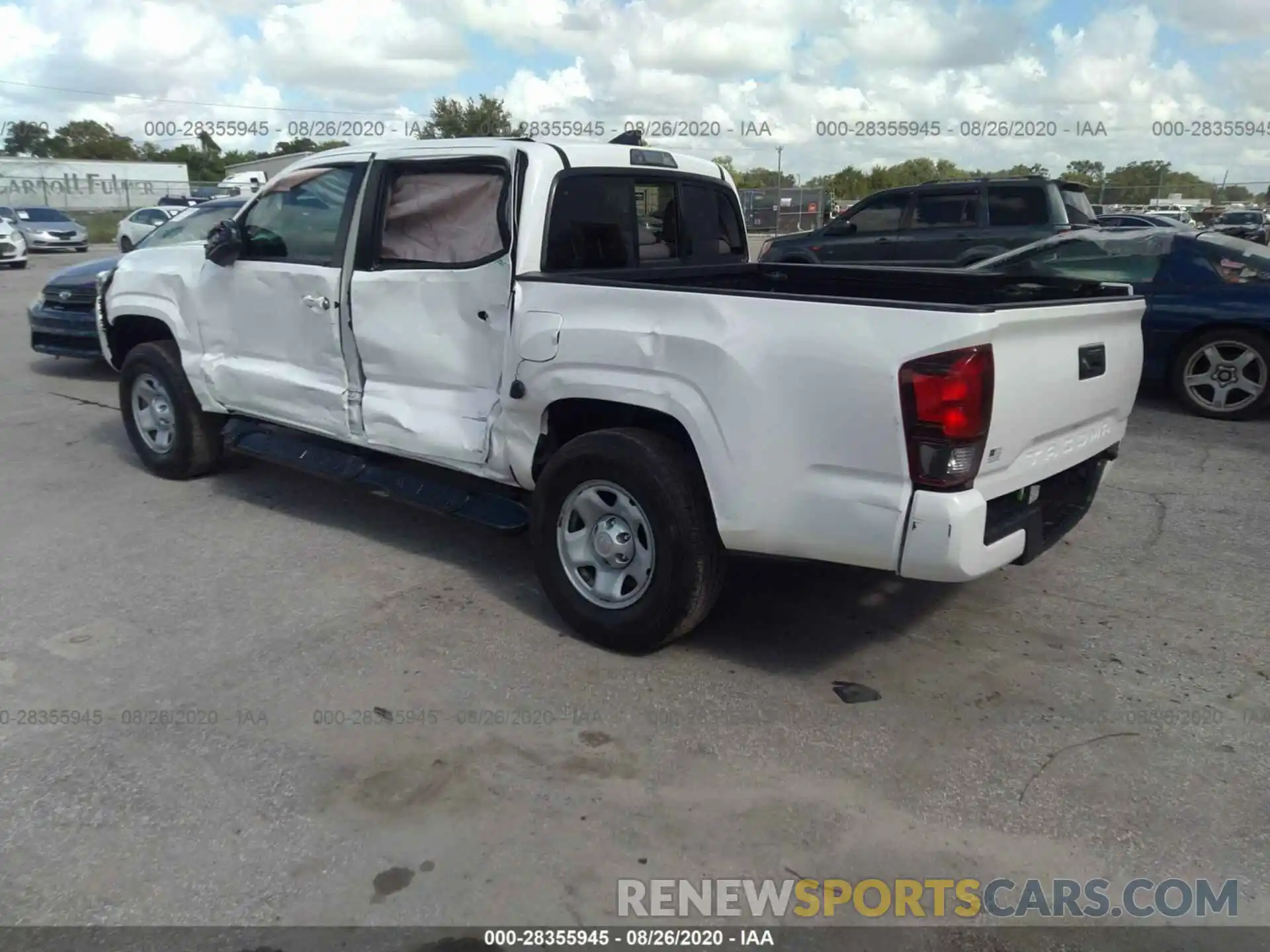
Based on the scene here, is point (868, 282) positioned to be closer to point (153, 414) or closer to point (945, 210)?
point (153, 414)

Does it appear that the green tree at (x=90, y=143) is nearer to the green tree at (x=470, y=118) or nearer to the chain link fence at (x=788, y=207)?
the green tree at (x=470, y=118)

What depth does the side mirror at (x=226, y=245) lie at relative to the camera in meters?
5.35

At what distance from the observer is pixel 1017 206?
11.8 meters

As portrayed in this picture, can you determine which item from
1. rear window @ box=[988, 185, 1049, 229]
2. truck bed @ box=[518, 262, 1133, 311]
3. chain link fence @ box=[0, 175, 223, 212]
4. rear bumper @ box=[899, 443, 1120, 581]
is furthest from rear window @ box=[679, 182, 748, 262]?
chain link fence @ box=[0, 175, 223, 212]

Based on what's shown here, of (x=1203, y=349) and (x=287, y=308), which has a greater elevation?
(x=287, y=308)

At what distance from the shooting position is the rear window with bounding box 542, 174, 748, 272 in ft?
14.5

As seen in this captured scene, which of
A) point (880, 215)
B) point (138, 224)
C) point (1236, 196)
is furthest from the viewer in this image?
point (1236, 196)

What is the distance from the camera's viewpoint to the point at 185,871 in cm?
278

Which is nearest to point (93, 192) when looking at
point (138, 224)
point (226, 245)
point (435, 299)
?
point (138, 224)

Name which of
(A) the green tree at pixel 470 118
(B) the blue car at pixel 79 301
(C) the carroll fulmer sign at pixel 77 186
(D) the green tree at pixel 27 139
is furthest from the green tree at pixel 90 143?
(B) the blue car at pixel 79 301

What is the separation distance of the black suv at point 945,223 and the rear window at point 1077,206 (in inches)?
0.5

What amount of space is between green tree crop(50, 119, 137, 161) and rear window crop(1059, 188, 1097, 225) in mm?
81252

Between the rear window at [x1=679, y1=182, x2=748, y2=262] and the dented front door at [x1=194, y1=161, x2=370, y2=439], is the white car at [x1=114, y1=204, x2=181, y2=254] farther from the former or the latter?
the rear window at [x1=679, y1=182, x2=748, y2=262]

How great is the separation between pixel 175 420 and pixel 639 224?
3.19 m
